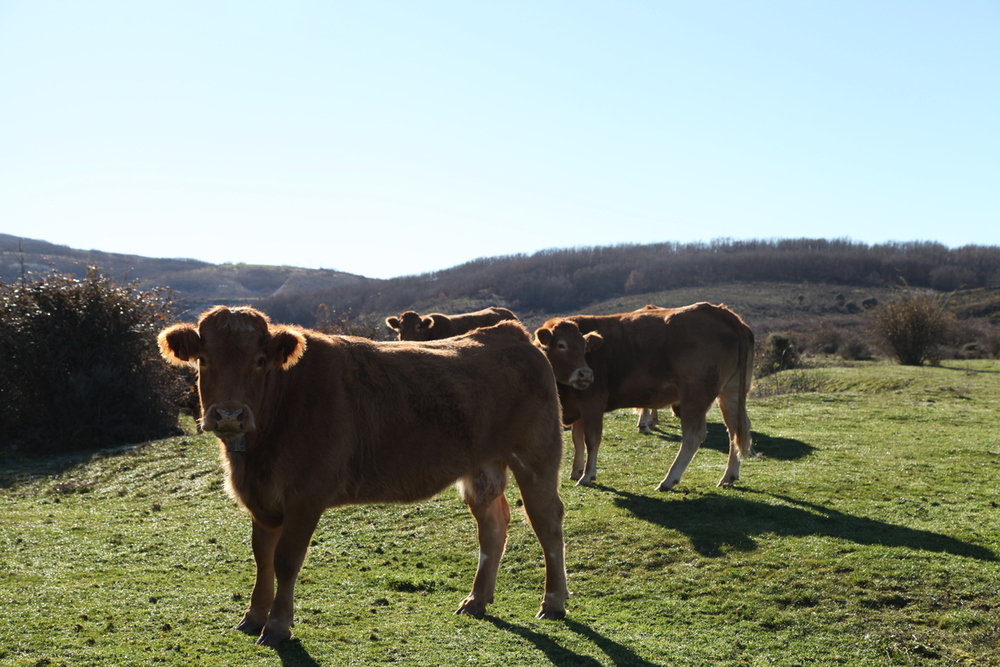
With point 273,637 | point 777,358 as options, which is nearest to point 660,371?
point 273,637

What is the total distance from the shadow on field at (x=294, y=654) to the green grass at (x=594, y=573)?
2 cm

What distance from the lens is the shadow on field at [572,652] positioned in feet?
17.3

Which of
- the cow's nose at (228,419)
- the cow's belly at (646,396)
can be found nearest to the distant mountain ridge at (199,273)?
the cow's belly at (646,396)

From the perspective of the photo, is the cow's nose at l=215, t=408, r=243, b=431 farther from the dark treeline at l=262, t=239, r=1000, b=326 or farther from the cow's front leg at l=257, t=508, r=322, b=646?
the dark treeline at l=262, t=239, r=1000, b=326

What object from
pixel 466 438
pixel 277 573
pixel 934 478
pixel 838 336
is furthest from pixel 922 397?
pixel 838 336

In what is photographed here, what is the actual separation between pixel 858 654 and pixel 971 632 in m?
0.93

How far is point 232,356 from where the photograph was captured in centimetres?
521

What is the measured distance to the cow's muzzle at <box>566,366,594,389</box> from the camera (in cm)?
1117

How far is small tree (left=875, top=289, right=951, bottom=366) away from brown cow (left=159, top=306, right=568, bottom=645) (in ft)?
95.6

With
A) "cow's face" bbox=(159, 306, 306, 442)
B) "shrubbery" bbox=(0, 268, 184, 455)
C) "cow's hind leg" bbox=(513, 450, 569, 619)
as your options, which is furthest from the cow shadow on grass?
"shrubbery" bbox=(0, 268, 184, 455)

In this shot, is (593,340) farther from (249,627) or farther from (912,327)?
(912,327)

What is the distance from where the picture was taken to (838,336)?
1752 inches

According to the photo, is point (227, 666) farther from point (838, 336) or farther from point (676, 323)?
point (838, 336)

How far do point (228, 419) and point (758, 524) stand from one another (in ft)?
19.5
